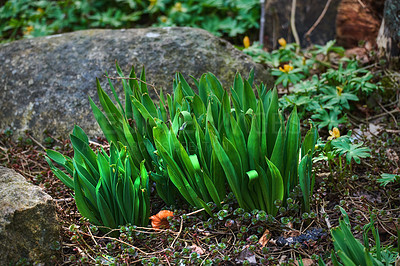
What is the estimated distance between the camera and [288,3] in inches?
167

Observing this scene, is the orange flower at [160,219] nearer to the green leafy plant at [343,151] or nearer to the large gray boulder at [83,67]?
the green leafy plant at [343,151]

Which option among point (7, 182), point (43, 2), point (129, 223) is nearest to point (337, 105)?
point (129, 223)

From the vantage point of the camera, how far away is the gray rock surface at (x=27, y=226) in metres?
1.75

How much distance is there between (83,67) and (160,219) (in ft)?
5.57

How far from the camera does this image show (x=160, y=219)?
82.7 inches

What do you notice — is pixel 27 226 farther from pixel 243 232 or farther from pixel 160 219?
pixel 243 232

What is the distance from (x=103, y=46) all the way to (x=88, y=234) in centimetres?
189

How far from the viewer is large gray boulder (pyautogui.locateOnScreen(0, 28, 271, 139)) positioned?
3160 millimetres

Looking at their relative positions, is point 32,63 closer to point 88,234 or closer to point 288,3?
point 88,234

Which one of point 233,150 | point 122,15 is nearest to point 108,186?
point 233,150

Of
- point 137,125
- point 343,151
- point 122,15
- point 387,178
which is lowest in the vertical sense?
point 387,178

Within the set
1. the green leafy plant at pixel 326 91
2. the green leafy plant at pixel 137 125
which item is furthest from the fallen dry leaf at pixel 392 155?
the green leafy plant at pixel 137 125

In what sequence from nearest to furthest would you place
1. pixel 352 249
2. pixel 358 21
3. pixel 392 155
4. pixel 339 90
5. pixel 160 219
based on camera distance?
pixel 352 249 < pixel 160 219 < pixel 392 155 < pixel 339 90 < pixel 358 21

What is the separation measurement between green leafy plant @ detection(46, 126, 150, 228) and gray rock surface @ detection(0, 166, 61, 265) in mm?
150
